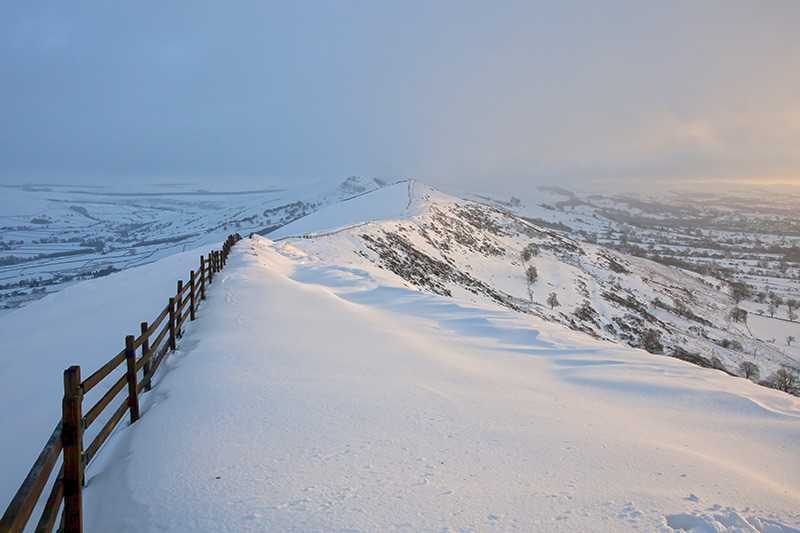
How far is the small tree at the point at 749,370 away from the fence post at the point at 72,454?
3837 centimetres

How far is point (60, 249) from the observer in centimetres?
14800

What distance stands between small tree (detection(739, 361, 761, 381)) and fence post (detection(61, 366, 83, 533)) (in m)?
38.4

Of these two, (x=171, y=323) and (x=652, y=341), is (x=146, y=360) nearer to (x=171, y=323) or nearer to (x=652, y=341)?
(x=171, y=323)

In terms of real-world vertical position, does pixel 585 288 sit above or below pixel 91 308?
below

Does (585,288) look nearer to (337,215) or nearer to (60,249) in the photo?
(337,215)

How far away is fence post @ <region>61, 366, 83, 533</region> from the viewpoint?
330 centimetres

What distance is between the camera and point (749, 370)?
104 ft

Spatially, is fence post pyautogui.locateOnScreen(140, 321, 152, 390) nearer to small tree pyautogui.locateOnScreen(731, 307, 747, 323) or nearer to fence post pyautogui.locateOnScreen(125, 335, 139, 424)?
fence post pyautogui.locateOnScreen(125, 335, 139, 424)

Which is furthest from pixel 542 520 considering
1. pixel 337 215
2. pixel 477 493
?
pixel 337 215

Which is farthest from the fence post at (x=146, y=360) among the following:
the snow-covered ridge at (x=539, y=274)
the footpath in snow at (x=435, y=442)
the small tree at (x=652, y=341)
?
the small tree at (x=652, y=341)

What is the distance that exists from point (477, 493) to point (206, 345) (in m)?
6.44

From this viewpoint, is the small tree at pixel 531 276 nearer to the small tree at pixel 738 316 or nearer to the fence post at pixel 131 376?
the small tree at pixel 738 316

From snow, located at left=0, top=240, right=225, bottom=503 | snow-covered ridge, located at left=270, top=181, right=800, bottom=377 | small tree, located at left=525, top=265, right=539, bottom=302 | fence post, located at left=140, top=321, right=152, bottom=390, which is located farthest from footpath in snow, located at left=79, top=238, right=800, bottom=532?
small tree, located at left=525, top=265, right=539, bottom=302

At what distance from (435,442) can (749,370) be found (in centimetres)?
3624
